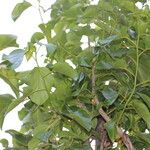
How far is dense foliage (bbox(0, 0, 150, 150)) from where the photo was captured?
22.3 inches

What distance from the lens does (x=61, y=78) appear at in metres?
0.63

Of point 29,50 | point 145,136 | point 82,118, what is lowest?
point 145,136

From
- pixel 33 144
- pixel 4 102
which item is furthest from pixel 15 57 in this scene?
pixel 33 144

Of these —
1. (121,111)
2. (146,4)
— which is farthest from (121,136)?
(146,4)

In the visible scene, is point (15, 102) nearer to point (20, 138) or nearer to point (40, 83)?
point (40, 83)

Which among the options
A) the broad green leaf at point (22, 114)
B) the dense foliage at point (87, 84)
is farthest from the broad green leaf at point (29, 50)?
the broad green leaf at point (22, 114)

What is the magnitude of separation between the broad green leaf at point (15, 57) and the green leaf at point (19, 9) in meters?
0.18

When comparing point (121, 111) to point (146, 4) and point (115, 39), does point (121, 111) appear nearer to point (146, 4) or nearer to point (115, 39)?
point (115, 39)

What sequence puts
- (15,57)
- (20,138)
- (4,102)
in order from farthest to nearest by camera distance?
(20,138) < (4,102) < (15,57)

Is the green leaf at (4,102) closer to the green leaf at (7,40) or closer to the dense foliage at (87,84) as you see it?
the dense foliage at (87,84)

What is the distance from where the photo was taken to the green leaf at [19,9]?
661 mm

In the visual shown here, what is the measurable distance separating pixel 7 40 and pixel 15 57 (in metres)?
0.06

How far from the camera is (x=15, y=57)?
49 cm

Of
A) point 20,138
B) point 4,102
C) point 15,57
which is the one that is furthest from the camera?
point 20,138
